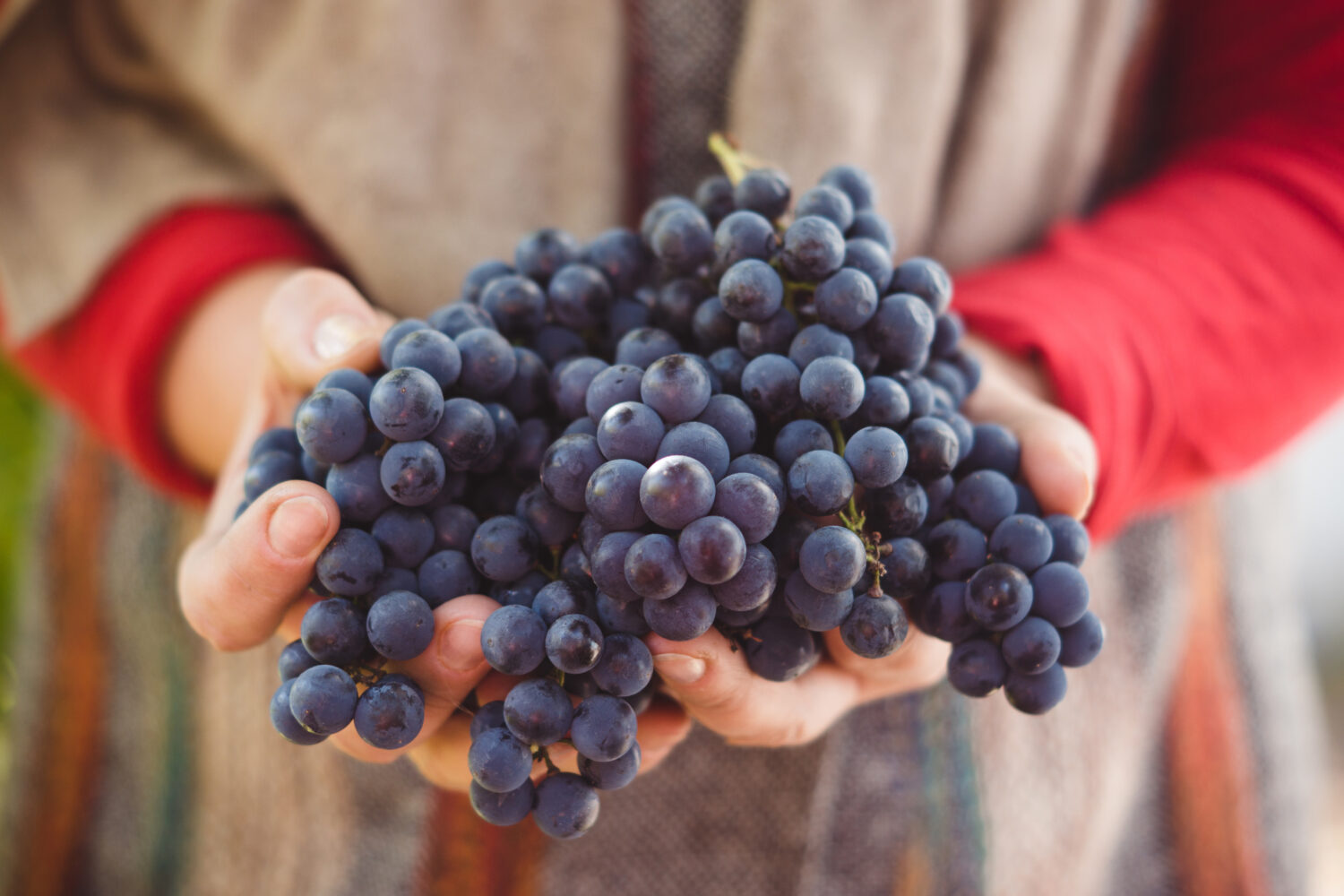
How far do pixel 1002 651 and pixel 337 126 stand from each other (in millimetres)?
753

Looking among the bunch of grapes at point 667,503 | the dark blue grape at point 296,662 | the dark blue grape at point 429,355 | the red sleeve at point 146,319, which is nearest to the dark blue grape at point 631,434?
the bunch of grapes at point 667,503

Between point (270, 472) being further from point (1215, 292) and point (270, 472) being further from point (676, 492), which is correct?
point (1215, 292)

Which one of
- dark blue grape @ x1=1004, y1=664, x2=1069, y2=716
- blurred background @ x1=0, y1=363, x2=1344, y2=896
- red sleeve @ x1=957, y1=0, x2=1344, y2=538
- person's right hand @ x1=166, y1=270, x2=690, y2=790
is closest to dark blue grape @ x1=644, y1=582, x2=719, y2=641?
person's right hand @ x1=166, y1=270, x2=690, y2=790

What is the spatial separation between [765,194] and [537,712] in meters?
0.36

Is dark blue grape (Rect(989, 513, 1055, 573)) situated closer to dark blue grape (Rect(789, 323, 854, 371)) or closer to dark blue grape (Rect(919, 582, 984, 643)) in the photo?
dark blue grape (Rect(919, 582, 984, 643))

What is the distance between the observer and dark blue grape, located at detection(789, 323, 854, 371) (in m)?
0.49

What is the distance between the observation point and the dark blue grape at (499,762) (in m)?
→ 0.44

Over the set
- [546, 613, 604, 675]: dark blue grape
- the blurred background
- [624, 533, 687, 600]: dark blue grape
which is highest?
[624, 533, 687, 600]: dark blue grape

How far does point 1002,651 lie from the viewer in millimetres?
499

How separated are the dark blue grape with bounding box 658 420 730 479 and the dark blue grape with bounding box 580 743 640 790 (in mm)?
162

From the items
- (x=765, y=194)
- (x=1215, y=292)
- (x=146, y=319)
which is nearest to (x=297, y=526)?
(x=765, y=194)

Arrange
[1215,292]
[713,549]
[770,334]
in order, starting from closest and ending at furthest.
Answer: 1. [713,549]
2. [770,334]
3. [1215,292]

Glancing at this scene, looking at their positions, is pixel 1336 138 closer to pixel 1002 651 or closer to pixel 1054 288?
pixel 1054 288

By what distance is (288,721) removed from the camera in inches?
18.1
